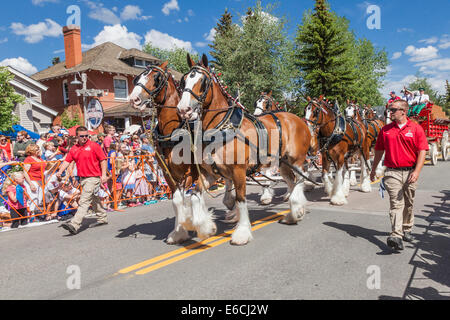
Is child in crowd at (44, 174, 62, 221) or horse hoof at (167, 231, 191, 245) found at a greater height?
child in crowd at (44, 174, 62, 221)

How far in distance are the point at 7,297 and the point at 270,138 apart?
4.39 m

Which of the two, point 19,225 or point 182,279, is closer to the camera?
point 182,279

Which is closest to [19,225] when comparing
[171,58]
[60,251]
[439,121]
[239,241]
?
[60,251]

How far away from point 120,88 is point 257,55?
1242 cm

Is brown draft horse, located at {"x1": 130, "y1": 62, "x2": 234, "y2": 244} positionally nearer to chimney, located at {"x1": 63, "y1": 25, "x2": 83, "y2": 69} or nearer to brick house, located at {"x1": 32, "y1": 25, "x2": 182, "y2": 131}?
brick house, located at {"x1": 32, "y1": 25, "x2": 182, "y2": 131}

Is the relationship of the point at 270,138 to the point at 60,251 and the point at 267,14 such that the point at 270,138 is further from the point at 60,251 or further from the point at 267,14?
the point at 267,14

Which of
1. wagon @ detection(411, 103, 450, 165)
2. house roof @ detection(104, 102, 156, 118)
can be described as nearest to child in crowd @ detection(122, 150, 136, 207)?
wagon @ detection(411, 103, 450, 165)

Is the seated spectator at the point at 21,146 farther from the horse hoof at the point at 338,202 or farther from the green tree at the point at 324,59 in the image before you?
the green tree at the point at 324,59

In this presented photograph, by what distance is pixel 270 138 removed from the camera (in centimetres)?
612

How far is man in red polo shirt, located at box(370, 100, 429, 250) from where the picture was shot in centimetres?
491

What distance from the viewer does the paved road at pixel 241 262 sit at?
3.83 metres

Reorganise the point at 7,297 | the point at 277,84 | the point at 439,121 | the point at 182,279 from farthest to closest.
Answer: the point at 277,84 < the point at 439,121 < the point at 182,279 < the point at 7,297

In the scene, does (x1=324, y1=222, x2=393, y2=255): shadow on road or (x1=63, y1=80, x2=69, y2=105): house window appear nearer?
(x1=324, y1=222, x2=393, y2=255): shadow on road

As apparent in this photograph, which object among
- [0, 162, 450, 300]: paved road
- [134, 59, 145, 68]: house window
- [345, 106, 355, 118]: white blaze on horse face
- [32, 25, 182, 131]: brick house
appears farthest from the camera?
[134, 59, 145, 68]: house window
